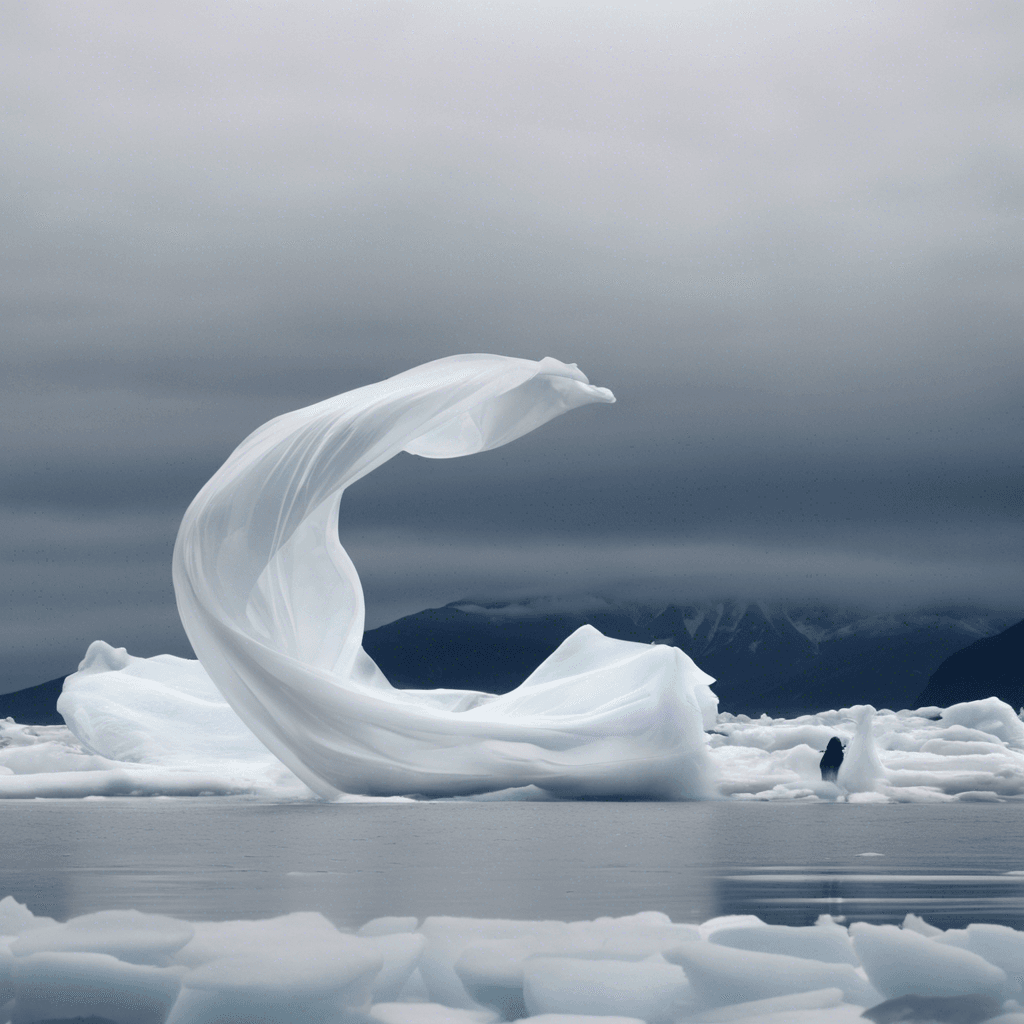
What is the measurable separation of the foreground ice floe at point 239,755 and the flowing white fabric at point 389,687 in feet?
1.46

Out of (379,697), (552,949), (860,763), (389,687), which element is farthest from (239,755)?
(552,949)

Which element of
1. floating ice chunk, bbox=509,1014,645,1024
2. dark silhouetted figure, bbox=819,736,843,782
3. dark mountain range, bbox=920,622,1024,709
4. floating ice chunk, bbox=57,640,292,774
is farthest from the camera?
dark mountain range, bbox=920,622,1024,709

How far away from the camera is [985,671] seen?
6450cm

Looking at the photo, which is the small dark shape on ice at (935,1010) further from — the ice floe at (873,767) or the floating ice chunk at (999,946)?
the ice floe at (873,767)

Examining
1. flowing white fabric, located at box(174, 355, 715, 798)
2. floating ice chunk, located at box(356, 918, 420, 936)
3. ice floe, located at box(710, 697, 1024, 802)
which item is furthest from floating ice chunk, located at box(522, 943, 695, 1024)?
ice floe, located at box(710, 697, 1024, 802)

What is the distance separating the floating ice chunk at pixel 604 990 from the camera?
9.30ft

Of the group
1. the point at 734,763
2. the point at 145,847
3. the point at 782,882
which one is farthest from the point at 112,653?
the point at 782,882

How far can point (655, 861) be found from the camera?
650 centimetres

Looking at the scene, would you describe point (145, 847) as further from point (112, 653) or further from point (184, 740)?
point (112, 653)

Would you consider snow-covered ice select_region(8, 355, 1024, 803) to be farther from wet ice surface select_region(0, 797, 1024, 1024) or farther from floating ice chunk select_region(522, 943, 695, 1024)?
floating ice chunk select_region(522, 943, 695, 1024)

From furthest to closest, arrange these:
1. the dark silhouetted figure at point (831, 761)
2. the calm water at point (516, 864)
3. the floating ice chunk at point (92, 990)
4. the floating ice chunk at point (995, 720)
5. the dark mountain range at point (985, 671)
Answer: the dark mountain range at point (985, 671) < the floating ice chunk at point (995, 720) < the dark silhouetted figure at point (831, 761) < the calm water at point (516, 864) < the floating ice chunk at point (92, 990)

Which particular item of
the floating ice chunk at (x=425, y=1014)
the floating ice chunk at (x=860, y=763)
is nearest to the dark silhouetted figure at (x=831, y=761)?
the floating ice chunk at (x=860, y=763)

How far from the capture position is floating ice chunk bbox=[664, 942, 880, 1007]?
A: 2.84 m

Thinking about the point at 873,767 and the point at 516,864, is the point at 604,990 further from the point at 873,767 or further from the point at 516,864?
Result: the point at 873,767
